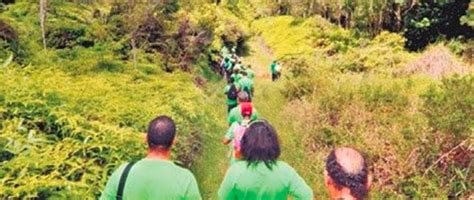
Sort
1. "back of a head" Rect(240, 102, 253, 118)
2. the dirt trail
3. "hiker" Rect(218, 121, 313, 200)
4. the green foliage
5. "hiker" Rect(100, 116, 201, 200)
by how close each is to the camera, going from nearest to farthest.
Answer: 1. "hiker" Rect(100, 116, 201, 200)
2. "hiker" Rect(218, 121, 313, 200)
3. "back of a head" Rect(240, 102, 253, 118)
4. the green foliage
5. the dirt trail

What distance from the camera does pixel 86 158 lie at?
18.5 ft

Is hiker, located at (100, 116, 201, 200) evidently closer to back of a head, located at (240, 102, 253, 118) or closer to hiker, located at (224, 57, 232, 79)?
back of a head, located at (240, 102, 253, 118)

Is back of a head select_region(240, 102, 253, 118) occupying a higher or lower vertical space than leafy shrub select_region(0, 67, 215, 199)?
lower

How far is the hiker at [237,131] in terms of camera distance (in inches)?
292

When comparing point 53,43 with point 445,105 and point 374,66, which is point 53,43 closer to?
point 445,105

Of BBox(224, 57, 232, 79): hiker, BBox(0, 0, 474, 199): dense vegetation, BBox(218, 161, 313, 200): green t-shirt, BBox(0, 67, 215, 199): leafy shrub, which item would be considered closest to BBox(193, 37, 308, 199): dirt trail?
BBox(0, 0, 474, 199): dense vegetation

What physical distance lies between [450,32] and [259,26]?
23.4m

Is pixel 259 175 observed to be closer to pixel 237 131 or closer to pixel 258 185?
pixel 258 185

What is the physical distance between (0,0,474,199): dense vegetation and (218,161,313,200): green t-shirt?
1.19m

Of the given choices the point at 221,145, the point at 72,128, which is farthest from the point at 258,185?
the point at 221,145

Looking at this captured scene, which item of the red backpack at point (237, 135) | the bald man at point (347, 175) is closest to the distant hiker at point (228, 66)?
the red backpack at point (237, 135)

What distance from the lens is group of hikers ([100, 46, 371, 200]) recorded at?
3391 mm

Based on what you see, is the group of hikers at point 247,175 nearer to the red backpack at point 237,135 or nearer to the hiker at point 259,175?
the hiker at point 259,175

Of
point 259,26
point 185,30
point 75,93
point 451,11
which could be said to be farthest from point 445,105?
point 259,26
